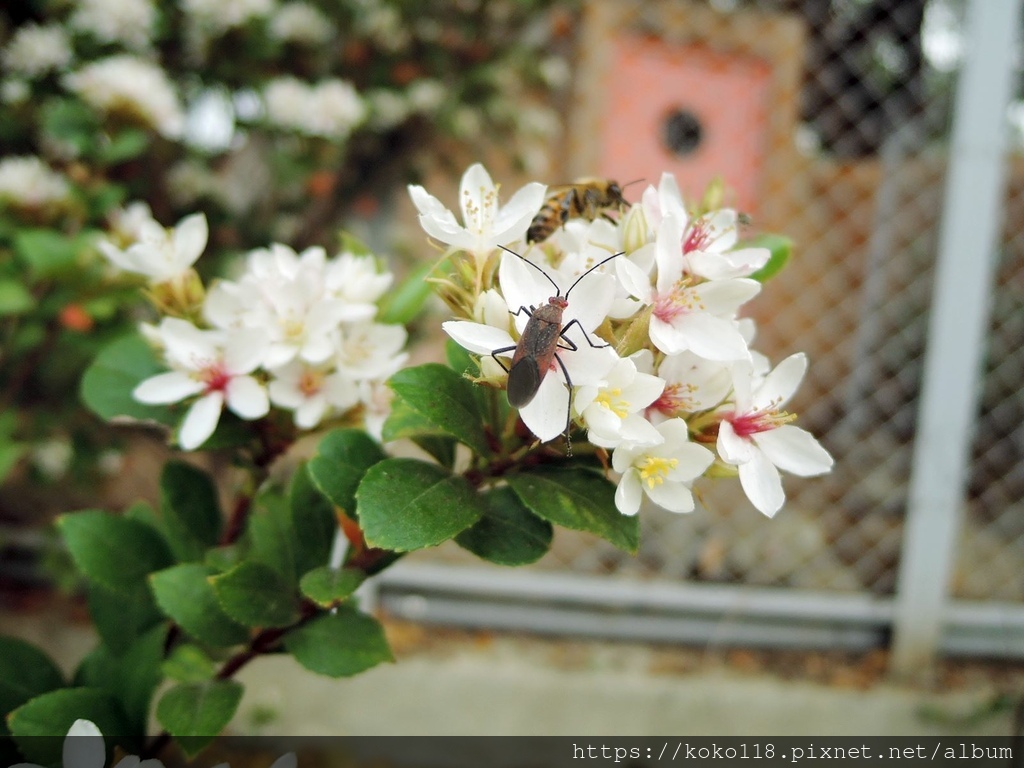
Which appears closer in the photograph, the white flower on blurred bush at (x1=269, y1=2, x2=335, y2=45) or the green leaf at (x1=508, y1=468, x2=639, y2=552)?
the green leaf at (x1=508, y1=468, x2=639, y2=552)

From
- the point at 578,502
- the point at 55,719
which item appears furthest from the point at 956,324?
the point at 55,719

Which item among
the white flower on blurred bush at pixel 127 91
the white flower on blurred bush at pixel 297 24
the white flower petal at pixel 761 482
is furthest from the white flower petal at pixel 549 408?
the white flower on blurred bush at pixel 297 24

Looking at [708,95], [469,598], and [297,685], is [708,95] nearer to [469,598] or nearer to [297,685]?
[469,598]

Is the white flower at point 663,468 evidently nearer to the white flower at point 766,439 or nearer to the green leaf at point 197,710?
the white flower at point 766,439

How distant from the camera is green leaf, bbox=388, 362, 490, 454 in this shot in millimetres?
429

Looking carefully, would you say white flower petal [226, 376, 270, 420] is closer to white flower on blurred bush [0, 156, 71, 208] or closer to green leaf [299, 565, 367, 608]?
green leaf [299, 565, 367, 608]

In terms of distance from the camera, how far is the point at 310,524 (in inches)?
21.8

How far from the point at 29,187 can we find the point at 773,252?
1108mm

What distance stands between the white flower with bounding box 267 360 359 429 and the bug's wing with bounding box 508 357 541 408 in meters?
0.19

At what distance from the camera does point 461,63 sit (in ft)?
6.30

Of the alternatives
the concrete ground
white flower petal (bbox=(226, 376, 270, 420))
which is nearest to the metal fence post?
the concrete ground

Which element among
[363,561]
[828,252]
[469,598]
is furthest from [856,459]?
[363,561]

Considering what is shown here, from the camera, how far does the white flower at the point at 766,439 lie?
0.43 meters

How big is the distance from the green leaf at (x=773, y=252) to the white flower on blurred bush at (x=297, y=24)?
1.39 m
